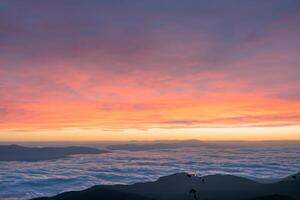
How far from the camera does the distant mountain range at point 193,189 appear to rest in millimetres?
98938

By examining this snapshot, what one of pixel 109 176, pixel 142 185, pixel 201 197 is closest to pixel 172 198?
pixel 201 197

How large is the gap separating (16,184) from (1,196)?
72.6 ft

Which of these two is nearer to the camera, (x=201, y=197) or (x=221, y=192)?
(x=201, y=197)

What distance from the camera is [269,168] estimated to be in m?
180

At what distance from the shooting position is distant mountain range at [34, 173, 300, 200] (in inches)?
3895

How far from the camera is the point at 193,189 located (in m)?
105

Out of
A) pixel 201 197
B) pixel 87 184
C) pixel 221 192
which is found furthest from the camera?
pixel 87 184

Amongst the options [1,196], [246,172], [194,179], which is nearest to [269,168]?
[246,172]

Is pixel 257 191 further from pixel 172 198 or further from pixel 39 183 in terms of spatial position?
pixel 39 183

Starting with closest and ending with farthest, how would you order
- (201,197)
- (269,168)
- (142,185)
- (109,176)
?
(201,197)
(142,185)
(109,176)
(269,168)

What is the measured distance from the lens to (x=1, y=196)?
118m

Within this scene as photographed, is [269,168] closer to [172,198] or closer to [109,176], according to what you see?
[109,176]

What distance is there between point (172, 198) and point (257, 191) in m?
22.0

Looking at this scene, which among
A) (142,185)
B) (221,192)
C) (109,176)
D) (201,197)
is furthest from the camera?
(109,176)
